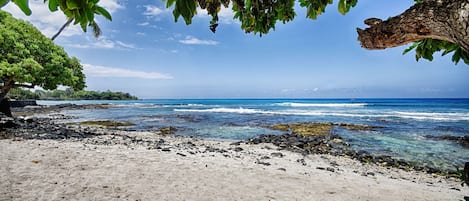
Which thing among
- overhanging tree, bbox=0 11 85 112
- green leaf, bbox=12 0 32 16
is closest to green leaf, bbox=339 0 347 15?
green leaf, bbox=12 0 32 16

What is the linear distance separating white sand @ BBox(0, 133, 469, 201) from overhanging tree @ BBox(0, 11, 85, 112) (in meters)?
4.24

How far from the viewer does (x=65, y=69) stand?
37.6 feet

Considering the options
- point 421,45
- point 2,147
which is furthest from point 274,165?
point 2,147

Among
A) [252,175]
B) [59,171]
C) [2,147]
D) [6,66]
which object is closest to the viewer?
[59,171]

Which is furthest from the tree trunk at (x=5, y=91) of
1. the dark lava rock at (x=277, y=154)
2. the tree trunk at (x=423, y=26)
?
→ the tree trunk at (x=423, y=26)

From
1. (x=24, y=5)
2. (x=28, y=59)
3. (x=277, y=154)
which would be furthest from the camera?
(x=28, y=59)

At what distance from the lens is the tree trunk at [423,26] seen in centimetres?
121

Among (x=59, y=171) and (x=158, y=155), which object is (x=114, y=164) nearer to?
(x=59, y=171)

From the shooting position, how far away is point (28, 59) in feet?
31.4

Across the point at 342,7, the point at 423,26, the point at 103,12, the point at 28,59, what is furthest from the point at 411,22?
the point at 28,59

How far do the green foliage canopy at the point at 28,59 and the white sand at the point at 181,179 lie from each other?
424cm

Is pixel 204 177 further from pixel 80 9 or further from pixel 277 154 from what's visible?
pixel 80 9

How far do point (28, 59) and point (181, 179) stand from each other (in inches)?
358

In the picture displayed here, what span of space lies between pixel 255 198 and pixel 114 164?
9.88ft
